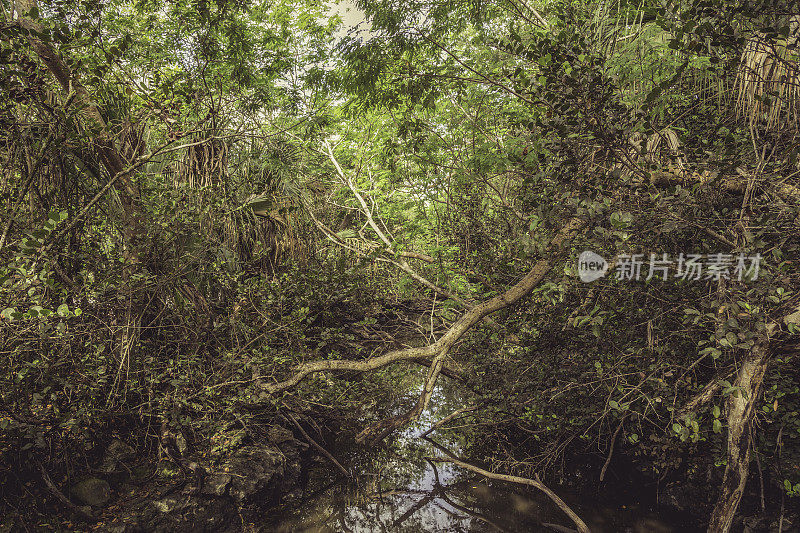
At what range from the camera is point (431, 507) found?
529 cm

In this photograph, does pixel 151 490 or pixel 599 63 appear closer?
pixel 599 63

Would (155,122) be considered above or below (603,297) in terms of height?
above

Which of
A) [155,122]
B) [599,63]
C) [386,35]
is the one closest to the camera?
[599,63]

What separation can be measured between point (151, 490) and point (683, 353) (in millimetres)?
5361

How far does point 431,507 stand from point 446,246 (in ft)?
11.9

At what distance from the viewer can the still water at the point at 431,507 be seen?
4.73m

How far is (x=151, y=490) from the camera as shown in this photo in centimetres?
421

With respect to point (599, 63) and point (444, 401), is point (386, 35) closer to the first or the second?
point (599, 63)

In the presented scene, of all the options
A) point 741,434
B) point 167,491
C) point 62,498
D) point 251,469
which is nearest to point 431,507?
point 251,469

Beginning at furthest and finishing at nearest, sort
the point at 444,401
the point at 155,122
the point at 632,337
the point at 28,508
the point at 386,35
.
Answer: the point at 444,401
the point at 155,122
the point at 386,35
the point at 632,337
the point at 28,508

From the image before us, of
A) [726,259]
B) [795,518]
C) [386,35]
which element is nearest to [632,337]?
[726,259]

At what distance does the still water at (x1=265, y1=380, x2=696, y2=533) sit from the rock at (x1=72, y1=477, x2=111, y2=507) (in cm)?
163

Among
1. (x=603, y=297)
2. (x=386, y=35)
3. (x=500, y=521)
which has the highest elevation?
(x=386, y=35)

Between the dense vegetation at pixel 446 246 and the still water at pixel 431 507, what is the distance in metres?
0.59
